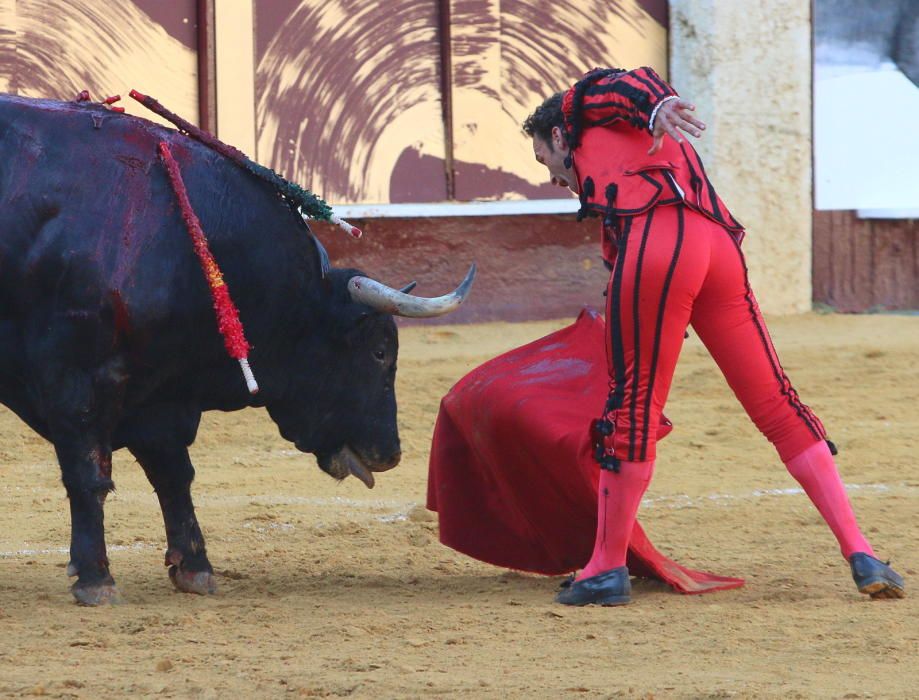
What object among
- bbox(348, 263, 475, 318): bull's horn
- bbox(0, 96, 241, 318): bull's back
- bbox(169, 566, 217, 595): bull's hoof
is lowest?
bbox(169, 566, 217, 595): bull's hoof

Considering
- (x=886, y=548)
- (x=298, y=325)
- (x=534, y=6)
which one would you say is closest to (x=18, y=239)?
(x=298, y=325)

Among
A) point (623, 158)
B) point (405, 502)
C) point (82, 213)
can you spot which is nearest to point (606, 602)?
point (623, 158)

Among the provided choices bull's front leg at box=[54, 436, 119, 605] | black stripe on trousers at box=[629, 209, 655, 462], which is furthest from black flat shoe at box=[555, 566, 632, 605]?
bull's front leg at box=[54, 436, 119, 605]

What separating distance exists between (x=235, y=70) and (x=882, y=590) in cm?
652

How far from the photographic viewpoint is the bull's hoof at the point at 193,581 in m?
5.05

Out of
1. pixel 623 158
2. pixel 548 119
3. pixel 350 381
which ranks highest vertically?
pixel 548 119

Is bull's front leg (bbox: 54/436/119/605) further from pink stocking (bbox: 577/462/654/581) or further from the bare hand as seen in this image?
the bare hand

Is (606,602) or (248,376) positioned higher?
(248,376)

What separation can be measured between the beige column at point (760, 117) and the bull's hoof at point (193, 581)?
6.91 meters

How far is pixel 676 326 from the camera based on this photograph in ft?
14.7

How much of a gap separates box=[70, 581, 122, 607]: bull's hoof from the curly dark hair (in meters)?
1.85

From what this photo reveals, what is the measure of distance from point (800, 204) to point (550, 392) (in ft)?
22.9

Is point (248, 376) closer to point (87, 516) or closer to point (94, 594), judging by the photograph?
point (87, 516)

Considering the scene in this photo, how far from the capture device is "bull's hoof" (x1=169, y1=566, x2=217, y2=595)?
505 centimetres
